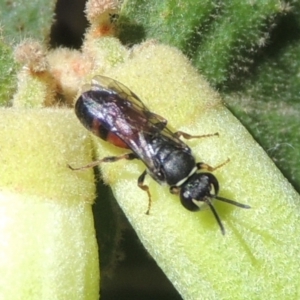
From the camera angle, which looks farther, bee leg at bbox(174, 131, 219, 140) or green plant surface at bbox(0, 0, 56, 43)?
green plant surface at bbox(0, 0, 56, 43)

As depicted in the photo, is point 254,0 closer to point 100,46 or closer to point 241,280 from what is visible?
point 100,46

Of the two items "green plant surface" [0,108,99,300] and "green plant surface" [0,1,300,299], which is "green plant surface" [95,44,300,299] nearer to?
"green plant surface" [0,1,300,299]

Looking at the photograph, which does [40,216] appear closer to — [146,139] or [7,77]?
[146,139]

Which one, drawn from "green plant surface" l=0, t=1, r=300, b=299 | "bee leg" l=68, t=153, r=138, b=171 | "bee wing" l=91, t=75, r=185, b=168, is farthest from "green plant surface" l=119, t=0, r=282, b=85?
"bee leg" l=68, t=153, r=138, b=171

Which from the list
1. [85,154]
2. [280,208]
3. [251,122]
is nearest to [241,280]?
[280,208]

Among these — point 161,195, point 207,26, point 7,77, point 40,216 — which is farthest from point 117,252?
point 207,26

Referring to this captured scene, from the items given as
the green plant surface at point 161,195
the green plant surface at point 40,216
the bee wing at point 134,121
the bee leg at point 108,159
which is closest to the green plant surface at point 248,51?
the green plant surface at point 161,195
